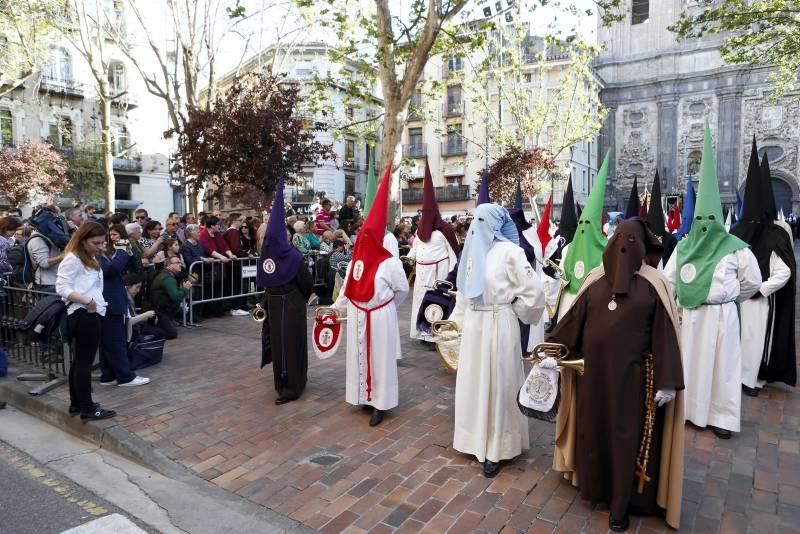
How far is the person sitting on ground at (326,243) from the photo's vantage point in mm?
11453

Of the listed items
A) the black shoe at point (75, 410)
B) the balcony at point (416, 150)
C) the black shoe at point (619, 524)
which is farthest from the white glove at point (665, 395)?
the balcony at point (416, 150)

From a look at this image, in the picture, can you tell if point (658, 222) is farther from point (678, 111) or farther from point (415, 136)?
point (678, 111)

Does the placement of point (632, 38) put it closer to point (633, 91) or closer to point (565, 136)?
point (633, 91)

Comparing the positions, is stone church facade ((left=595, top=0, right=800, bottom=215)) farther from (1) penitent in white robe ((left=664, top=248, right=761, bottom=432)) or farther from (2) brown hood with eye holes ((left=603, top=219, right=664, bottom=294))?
(2) brown hood with eye holes ((left=603, top=219, right=664, bottom=294))

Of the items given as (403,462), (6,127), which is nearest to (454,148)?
(6,127)

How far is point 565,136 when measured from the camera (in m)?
28.2

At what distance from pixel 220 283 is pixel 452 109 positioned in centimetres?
3490

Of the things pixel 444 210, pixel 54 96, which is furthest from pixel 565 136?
pixel 54 96

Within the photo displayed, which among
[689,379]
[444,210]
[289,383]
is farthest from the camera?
[444,210]

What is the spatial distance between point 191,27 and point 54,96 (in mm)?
23795

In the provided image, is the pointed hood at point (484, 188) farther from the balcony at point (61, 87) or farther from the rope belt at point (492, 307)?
the balcony at point (61, 87)

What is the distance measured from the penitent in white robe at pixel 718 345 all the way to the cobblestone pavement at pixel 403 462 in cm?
26

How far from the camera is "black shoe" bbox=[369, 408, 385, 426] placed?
4898mm

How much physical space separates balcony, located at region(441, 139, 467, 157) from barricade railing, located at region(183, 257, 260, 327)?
3353 centimetres
